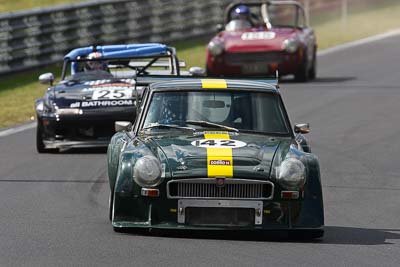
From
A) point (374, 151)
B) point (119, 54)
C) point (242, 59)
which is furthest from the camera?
point (242, 59)

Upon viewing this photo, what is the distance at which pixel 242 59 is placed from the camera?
70.6 feet

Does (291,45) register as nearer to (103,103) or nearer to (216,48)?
(216,48)

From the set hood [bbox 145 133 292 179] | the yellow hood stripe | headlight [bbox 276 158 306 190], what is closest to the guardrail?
hood [bbox 145 133 292 179]

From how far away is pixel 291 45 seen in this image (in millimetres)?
21375

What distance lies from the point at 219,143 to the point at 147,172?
68 cm

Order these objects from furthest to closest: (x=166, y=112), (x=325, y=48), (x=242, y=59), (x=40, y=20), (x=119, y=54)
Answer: (x=325, y=48) → (x=40, y=20) → (x=242, y=59) → (x=119, y=54) → (x=166, y=112)

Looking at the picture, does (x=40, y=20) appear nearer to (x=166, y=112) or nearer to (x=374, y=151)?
(x=374, y=151)

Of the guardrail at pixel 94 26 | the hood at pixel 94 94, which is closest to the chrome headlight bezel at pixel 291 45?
the guardrail at pixel 94 26

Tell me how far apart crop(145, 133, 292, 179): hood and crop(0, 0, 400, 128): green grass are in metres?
7.92

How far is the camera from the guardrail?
2234 cm

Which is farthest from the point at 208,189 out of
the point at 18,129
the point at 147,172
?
the point at 18,129

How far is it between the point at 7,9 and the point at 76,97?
1961cm

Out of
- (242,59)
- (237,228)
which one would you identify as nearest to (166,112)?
(237,228)

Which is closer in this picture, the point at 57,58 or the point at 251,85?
the point at 251,85
